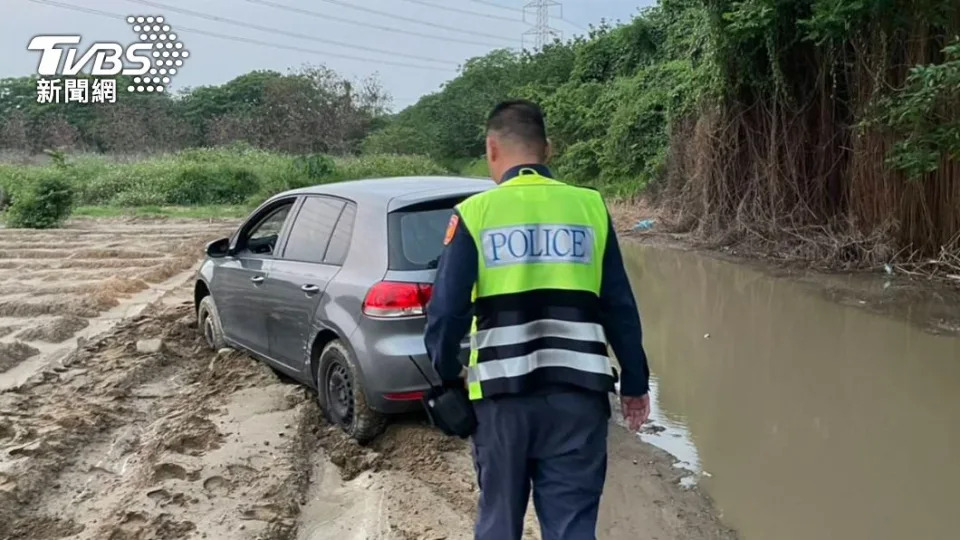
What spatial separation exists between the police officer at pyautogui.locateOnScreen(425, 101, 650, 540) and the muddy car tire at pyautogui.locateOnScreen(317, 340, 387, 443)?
247 cm

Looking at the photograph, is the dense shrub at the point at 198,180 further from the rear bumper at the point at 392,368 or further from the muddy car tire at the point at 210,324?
the rear bumper at the point at 392,368

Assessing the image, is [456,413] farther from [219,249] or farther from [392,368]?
[219,249]

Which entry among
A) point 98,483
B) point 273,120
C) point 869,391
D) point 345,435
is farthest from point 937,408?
point 273,120

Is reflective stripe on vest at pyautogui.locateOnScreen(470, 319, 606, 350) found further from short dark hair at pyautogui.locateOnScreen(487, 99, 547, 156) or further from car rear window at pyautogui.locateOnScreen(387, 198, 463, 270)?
car rear window at pyautogui.locateOnScreen(387, 198, 463, 270)

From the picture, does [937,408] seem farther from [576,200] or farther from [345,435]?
[576,200]

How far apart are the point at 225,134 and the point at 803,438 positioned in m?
52.9

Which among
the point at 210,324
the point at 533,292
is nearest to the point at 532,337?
the point at 533,292

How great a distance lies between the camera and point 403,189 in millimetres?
5594

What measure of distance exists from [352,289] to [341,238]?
0.49 meters

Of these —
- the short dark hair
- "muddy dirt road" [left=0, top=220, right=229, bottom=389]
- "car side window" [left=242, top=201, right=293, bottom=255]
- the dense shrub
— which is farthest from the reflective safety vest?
the dense shrub

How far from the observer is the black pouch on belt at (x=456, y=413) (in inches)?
113

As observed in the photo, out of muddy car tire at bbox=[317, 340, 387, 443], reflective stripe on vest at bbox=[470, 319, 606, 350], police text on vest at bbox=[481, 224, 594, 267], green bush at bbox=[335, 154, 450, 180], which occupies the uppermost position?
police text on vest at bbox=[481, 224, 594, 267]

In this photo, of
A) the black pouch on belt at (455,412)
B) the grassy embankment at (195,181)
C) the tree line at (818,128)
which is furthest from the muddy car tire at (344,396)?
the grassy embankment at (195,181)

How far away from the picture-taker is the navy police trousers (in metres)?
2.81
